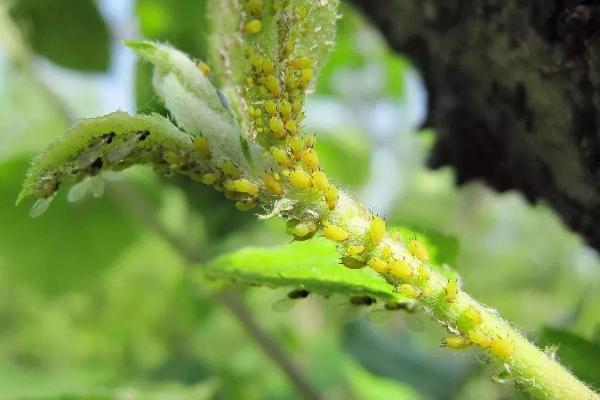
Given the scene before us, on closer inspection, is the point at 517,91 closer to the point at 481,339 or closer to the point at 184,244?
the point at 481,339

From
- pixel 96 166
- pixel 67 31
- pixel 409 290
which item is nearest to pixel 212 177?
pixel 96 166

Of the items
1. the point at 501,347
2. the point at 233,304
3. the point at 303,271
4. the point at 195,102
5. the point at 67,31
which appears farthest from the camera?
the point at 67,31

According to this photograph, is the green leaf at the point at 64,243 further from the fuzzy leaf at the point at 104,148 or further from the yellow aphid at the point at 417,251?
the yellow aphid at the point at 417,251

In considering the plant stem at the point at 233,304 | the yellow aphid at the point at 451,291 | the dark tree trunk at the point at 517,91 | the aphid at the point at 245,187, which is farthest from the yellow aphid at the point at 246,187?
the plant stem at the point at 233,304

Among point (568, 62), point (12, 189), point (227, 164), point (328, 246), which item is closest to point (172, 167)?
point (227, 164)

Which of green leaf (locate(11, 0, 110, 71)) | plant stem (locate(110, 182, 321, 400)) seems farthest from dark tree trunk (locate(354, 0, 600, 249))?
green leaf (locate(11, 0, 110, 71))
